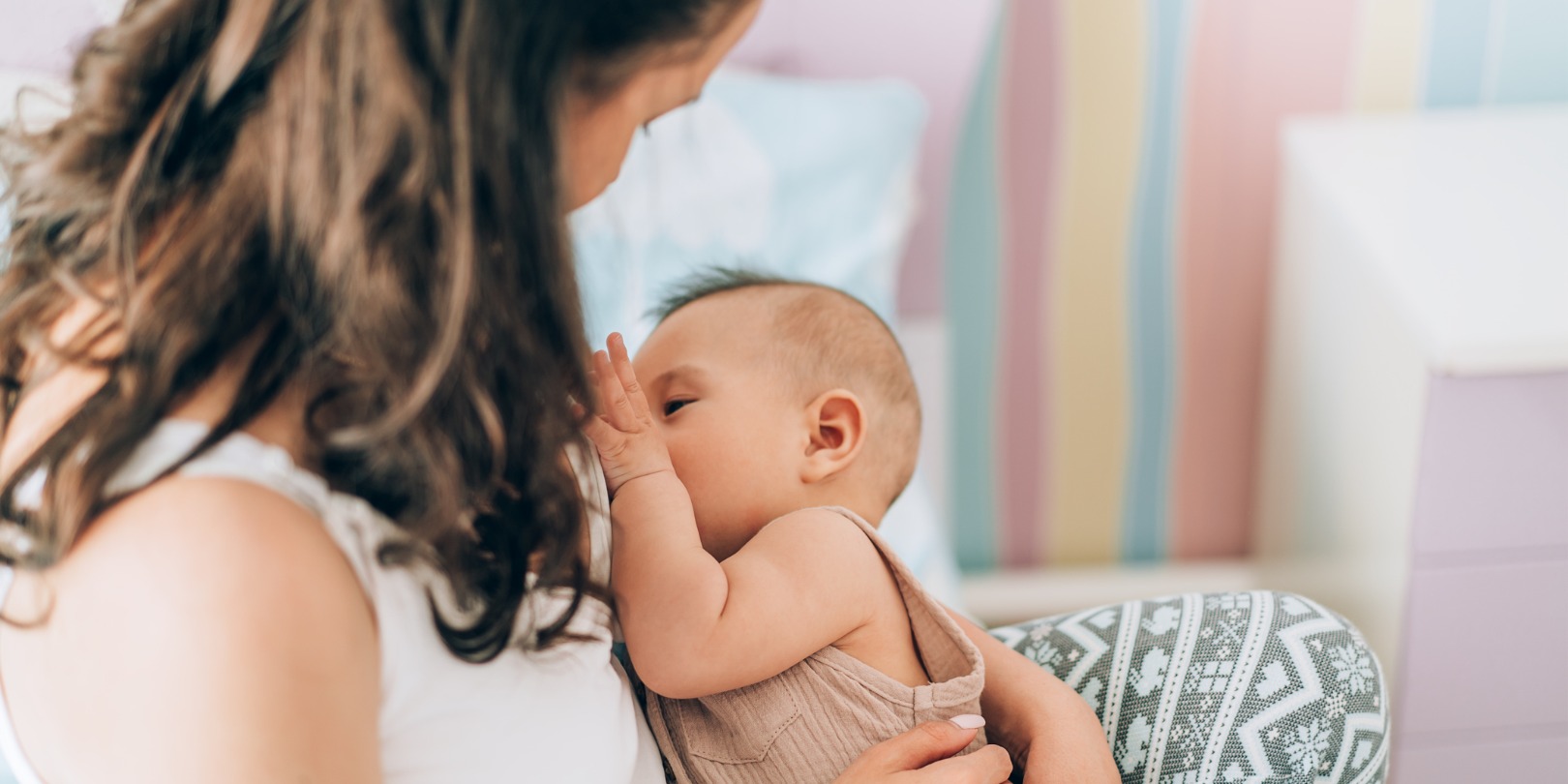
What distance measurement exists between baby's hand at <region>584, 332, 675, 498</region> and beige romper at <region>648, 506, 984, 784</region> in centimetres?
14

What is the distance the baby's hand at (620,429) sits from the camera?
0.75m

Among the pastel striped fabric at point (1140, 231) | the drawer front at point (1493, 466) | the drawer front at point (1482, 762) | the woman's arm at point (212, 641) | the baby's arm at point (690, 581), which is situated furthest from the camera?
the pastel striped fabric at point (1140, 231)

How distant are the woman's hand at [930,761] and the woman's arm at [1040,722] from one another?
39mm

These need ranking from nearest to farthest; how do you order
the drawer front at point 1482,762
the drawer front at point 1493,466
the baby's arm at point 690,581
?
the baby's arm at point 690,581
the drawer front at point 1493,466
the drawer front at point 1482,762

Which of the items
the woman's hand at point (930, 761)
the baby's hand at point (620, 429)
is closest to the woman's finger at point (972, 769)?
the woman's hand at point (930, 761)

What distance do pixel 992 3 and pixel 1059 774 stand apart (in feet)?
3.31

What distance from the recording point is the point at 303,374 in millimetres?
602

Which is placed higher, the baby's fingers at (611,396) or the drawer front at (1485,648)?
the baby's fingers at (611,396)

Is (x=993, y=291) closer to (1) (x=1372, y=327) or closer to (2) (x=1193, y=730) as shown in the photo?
(1) (x=1372, y=327)

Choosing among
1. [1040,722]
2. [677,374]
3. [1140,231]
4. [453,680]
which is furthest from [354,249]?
[1140,231]

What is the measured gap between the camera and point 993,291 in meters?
1.74

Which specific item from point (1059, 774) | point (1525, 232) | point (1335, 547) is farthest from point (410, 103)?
point (1335, 547)

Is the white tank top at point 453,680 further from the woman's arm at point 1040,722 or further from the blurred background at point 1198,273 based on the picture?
the blurred background at point 1198,273

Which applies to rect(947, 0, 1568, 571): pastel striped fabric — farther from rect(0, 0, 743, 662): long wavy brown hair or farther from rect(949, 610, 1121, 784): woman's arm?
rect(0, 0, 743, 662): long wavy brown hair
